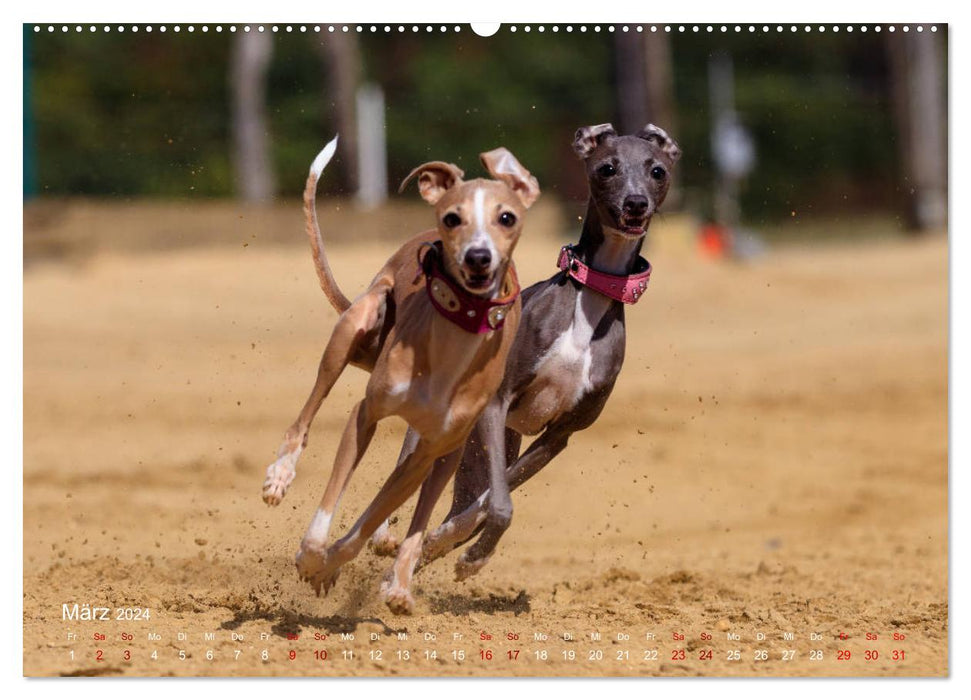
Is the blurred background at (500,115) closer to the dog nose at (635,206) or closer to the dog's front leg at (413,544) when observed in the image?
the dog nose at (635,206)

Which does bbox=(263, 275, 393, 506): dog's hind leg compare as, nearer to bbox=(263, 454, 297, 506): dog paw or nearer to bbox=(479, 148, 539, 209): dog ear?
bbox=(263, 454, 297, 506): dog paw

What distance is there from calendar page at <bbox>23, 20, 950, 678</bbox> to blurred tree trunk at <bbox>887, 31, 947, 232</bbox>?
86mm

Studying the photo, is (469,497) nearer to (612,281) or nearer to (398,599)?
(398,599)

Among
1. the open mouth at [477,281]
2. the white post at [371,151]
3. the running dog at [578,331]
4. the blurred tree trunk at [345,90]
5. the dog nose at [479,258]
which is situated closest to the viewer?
the dog nose at [479,258]

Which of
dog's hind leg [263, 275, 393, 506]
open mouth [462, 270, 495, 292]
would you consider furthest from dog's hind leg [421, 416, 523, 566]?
open mouth [462, 270, 495, 292]

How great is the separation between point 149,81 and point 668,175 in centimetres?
1770

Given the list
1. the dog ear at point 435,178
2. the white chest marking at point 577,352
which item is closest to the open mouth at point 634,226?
the white chest marking at point 577,352

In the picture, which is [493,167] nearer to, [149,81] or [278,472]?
[278,472]

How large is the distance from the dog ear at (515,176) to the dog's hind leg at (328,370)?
0.80 meters

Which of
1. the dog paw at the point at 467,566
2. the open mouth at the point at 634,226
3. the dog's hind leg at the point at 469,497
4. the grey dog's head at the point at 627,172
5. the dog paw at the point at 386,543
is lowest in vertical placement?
the dog paw at the point at 467,566

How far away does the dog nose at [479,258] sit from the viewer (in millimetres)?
4809

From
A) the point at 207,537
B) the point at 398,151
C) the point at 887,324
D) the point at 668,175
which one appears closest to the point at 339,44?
the point at 398,151

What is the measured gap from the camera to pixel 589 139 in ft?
20.6

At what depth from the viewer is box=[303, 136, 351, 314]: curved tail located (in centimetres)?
596
